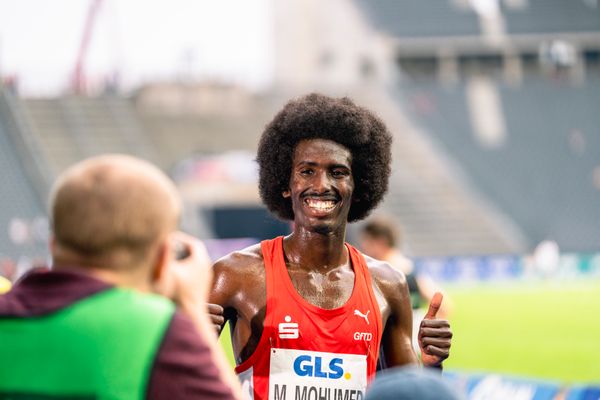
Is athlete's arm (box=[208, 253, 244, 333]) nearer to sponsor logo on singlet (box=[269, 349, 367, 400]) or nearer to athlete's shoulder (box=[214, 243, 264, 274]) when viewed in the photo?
athlete's shoulder (box=[214, 243, 264, 274])

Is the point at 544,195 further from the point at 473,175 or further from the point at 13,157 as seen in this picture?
the point at 13,157

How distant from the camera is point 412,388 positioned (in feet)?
7.07

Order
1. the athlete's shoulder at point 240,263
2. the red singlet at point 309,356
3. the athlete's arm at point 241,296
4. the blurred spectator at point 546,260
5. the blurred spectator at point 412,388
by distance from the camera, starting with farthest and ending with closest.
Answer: the blurred spectator at point 546,260, the athlete's shoulder at point 240,263, the athlete's arm at point 241,296, the red singlet at point 309,356, the blurred spectator at point 412,388

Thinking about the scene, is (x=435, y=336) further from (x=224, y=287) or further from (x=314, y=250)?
(x=224, y=287)

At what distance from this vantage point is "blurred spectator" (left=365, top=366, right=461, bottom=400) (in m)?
2.15

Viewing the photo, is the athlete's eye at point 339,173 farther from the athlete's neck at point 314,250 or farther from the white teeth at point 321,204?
the athlete's neck at point 314,250

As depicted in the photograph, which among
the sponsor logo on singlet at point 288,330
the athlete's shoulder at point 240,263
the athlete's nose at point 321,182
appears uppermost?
the athlete's nose at point 321,182

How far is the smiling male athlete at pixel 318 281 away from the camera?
429 cm

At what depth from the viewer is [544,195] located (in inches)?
1513

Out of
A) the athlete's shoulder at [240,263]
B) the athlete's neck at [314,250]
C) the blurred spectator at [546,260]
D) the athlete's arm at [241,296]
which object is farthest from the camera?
the blurred spectator at [546,260]

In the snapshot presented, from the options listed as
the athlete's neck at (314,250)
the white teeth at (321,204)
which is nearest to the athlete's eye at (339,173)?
the white teeth at (321,204)

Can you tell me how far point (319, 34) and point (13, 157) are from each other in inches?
753

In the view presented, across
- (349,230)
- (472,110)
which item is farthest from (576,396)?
(472,110)

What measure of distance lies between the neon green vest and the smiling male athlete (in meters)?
1.81
